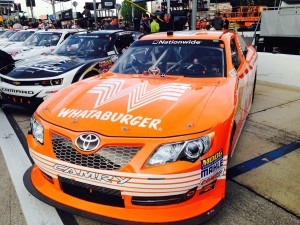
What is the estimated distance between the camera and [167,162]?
204cm

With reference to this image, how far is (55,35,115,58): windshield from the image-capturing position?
602cm

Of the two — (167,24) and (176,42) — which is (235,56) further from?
(167,24)

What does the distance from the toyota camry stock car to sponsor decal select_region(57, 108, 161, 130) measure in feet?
7.08

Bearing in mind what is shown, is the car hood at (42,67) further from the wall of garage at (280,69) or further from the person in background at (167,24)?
the person in background at (167,24)

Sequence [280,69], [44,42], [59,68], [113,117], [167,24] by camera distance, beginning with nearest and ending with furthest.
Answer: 1. [113,117]
2. [59,68]
3. [280,69]
4. [44,42]
5. [167,24]

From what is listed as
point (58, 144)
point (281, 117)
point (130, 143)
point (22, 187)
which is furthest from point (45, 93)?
point (281, 117)

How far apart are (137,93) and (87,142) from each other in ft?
2.85

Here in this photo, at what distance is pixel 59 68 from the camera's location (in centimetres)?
505

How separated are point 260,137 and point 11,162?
3294 millimetres

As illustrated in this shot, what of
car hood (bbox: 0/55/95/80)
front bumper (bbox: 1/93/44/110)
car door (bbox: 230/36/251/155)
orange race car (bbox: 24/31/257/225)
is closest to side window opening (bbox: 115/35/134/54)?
car hood (bbox: 0/55/95/80)

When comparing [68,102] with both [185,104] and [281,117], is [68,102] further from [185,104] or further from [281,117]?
[281,117]

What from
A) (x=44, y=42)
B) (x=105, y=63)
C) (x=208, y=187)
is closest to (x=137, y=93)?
(x=208, y=187)

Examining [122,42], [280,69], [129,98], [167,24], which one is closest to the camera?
[129,98]

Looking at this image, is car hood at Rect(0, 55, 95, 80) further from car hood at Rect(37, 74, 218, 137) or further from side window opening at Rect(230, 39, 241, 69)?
side window opening at Rect(230, 39, 241, 69)
